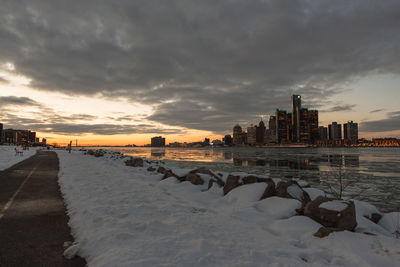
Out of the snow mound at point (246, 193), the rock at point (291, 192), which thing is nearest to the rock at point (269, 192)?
the snow mound at point (246, 193)

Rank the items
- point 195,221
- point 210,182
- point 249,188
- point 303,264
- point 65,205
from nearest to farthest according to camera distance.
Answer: point 303,264, point 195,221, point 65,205, point 249,188, point 210,182

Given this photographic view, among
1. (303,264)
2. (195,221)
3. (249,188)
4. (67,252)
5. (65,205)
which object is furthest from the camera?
(249,188)

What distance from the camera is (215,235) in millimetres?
5219

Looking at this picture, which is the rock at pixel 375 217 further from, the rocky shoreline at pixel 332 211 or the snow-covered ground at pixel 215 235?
the snow-covered ground at pixel 215 235

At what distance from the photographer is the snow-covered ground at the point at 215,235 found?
4.14 metres

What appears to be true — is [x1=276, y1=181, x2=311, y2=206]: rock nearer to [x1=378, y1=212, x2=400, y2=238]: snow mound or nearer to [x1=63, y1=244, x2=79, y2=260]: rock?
[x1=378, y1=212, x2=400, y2=238]: snow mound

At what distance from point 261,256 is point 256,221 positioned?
2364 mm

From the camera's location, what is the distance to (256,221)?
6.55 metres

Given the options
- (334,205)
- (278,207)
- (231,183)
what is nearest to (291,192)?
(278,207)

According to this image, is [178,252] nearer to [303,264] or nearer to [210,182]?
[303,264]

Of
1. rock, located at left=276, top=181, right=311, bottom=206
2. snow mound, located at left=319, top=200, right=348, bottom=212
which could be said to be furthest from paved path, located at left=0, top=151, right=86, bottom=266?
rock, located at left=276, top=181, right=311, bottom=206

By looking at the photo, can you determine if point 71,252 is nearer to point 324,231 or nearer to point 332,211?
point 324,231

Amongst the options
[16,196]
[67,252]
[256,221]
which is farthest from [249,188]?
[16,196]

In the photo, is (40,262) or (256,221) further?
(256,221)
